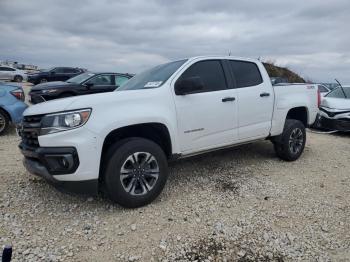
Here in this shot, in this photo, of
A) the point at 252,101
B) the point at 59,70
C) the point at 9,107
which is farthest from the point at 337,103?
the point at 59,70

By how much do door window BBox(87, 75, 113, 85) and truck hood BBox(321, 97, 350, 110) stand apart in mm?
7084

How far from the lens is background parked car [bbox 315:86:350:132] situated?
29.7ft

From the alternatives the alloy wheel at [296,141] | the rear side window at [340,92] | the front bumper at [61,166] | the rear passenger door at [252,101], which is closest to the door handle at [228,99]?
the rear passenger door at [252,101]

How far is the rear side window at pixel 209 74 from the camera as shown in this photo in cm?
471

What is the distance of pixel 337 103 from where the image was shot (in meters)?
9.45

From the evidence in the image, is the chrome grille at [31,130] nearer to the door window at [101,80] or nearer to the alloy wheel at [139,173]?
the alloy wheel at [139,173]

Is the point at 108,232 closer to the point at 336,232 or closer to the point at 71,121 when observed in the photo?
the point at 71,121

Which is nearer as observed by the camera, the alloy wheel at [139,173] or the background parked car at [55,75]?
the alloy wheel at [139,173]

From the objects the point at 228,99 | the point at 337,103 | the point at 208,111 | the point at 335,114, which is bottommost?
the point at 335,114

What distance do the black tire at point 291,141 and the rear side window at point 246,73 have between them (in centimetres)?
102

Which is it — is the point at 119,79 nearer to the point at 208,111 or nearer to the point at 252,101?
the point at 252,101

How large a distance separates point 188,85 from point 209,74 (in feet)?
2.43

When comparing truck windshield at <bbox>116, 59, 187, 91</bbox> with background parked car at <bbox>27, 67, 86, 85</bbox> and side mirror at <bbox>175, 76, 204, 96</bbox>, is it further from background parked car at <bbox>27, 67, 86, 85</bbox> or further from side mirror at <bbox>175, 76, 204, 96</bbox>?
background parked car at <bbox>27, 67, 86, 85</bbox>

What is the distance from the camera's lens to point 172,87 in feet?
14.3
